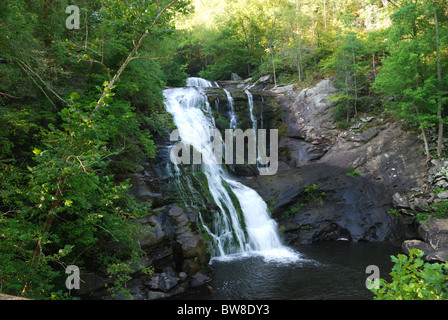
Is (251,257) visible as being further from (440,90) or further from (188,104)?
(440,90)

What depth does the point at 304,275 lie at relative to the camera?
28.0 ft

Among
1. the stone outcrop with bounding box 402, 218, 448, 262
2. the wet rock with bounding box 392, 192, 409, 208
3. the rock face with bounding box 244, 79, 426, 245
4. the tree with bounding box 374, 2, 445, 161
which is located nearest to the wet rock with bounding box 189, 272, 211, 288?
the rock face with bounding box 244, 79, 426, 245

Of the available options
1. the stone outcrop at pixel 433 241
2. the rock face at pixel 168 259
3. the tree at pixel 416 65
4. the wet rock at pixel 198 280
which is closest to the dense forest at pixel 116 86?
the tree at pixel 416 65

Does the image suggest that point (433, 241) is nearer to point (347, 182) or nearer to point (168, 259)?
point (347, 182)

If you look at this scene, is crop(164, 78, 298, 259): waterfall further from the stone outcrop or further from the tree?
the tree

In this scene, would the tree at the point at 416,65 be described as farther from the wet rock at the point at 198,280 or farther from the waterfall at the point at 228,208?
the wet rock at the point at 198,280

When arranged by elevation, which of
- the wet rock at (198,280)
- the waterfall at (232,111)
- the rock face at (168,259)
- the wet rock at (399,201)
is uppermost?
the waterfall at (232,111)

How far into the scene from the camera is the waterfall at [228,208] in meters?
10.7

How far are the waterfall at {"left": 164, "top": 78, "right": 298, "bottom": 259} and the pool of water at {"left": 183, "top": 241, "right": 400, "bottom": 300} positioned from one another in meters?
0.70

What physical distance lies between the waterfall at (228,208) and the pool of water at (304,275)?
704 millimetres
